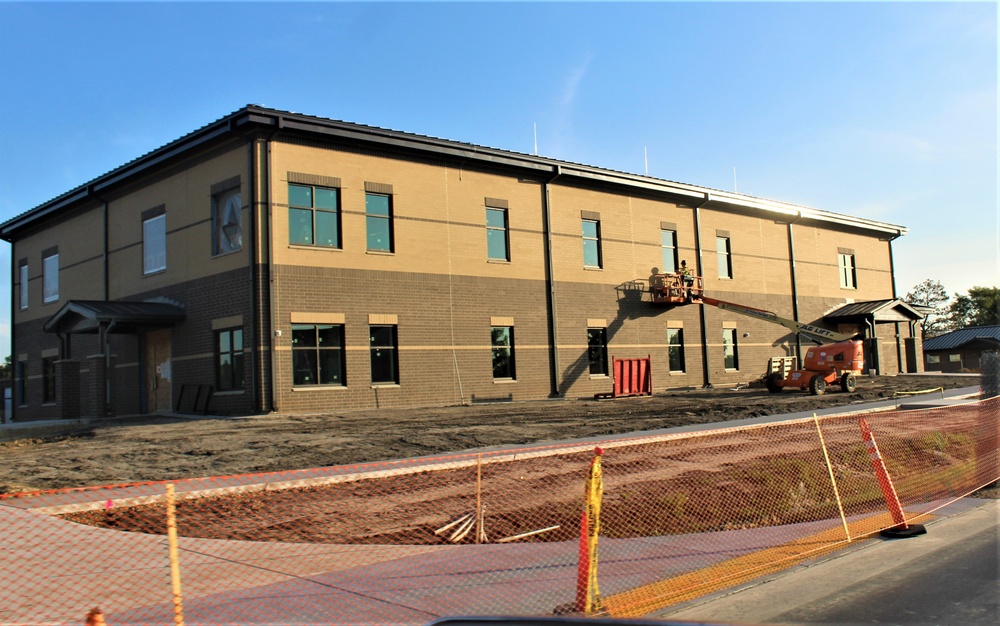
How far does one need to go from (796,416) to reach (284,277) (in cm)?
1557

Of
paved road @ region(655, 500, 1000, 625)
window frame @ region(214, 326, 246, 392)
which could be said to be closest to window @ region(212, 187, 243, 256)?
window frame @ region(214, 326, 246, 392)

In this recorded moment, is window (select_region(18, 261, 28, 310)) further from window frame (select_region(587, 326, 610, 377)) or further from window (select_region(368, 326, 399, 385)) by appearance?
window frame (select_region(587, 326, 610, 377))

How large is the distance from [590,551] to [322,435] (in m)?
12.9

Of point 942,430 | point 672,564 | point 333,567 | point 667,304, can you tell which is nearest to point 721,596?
point 672,564

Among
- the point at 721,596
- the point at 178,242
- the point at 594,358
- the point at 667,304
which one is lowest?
the point at 721,596

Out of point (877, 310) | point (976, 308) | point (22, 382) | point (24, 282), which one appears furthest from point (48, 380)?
point (976, 308)

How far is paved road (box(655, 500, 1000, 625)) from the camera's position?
6.12 m

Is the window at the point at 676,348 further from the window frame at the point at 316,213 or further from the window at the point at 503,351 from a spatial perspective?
the window frame at the point at 316,213

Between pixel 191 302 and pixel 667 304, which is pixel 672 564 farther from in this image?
pixel 667 304

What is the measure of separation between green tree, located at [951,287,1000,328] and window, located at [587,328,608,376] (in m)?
85.1

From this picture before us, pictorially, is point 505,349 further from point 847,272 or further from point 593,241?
point 847,272

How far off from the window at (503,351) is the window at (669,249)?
31.7 feet

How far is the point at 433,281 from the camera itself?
88.4 ft

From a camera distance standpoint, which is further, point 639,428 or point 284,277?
point 284,277
